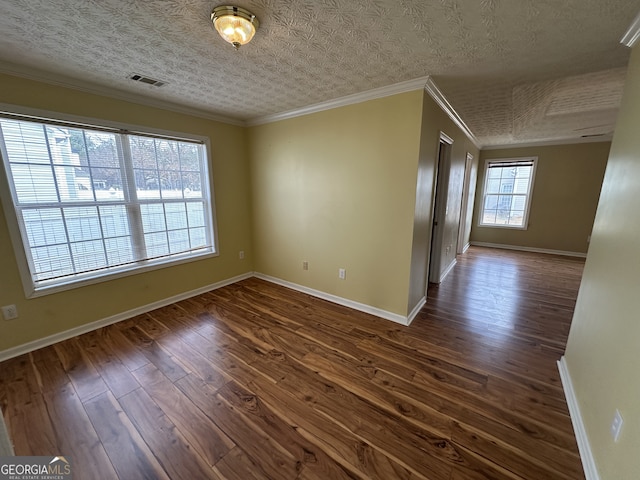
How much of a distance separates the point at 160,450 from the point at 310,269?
2317mm

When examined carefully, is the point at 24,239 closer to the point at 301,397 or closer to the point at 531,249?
the point at 301,397

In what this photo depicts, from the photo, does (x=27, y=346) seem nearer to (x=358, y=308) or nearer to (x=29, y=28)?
(x=29, y=28)

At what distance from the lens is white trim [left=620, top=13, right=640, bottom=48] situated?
141cm

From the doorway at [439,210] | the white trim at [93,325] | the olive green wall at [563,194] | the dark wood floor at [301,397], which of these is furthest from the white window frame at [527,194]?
the white trim at [93,325]

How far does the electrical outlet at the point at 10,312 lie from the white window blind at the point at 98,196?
197 mm

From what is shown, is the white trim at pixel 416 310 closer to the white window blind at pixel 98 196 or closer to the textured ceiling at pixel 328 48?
the textured ceiling at pixel 328 48

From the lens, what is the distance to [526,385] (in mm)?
1866

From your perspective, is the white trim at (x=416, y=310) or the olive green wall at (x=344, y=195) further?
the white trim at (x=416, y=310)

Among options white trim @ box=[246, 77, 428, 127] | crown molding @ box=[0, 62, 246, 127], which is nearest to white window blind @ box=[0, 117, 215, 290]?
crown molding @ box=[0, 62, 246, 127]

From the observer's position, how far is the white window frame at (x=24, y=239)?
203 centimetres

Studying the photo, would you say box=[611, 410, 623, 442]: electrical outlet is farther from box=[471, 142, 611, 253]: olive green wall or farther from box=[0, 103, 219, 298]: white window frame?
box=[471, 142, 611, 253]: olive green wall

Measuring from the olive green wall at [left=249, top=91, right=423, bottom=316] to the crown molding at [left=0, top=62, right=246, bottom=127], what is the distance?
89 centimetres

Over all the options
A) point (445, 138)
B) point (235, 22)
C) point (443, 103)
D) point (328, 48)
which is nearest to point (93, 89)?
point (235, 22)

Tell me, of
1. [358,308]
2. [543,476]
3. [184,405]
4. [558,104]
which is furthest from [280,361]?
[558,104]
